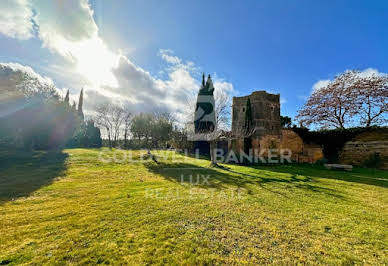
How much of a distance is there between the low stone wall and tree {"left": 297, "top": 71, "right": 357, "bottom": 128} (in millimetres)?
4745

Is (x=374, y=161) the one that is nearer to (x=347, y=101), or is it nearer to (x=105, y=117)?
(x=347, y=101)

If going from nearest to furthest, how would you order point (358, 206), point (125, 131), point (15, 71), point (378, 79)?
point (358, 206) < point (15, 71) < point (378, 79) < point (125, 131)

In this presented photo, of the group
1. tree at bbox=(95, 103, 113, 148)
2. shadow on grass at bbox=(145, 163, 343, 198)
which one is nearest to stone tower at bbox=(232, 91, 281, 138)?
shadow on grass at bbox=(145, 163, 343, 198)

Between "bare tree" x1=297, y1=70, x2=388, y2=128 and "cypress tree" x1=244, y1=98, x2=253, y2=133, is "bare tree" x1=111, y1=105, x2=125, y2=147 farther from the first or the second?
"bare tree" x1=297, y1=70, x2=388, y2=128

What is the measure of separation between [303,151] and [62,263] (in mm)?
19194

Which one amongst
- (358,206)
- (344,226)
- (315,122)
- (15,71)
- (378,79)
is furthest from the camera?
(315,122)

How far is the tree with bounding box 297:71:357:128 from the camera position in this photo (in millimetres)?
16219

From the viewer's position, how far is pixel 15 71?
13211 mm

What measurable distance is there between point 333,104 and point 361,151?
21.1ft

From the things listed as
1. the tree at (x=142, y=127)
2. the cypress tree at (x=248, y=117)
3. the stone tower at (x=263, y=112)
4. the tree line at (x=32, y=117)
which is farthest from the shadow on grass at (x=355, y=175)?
the tree line at (x=32, y=117)

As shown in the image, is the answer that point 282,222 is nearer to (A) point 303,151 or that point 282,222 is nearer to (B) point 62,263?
(B) point 62,263

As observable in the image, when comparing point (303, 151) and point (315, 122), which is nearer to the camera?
point (303, 151)

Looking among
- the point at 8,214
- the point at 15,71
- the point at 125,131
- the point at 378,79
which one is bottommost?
the point at 8,214

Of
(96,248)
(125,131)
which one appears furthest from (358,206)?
(125,131)
